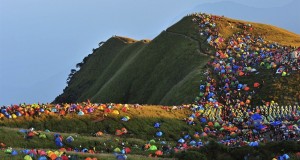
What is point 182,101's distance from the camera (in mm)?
67562

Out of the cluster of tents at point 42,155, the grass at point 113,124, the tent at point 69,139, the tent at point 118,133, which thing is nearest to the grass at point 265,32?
the grass at point 113,124

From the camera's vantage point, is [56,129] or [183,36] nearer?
[56,129]

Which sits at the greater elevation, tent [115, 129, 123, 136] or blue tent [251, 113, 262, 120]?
blue tent [251, 113, 262, 120]

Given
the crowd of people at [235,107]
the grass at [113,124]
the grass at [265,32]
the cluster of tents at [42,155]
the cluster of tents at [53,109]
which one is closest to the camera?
the cluster of tents at [42,155]

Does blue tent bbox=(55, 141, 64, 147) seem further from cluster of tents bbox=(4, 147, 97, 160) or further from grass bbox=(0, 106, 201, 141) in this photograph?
cluster of tents bbox=(4, 147, 97, 160)

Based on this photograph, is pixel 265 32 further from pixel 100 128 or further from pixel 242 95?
pixel 100 128

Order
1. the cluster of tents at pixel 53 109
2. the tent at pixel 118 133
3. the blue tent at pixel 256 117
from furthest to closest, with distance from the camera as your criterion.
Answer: the blue tent at pixel 256 117
the cluster of tents at pixel 53 109
the tent at pixel 118 133

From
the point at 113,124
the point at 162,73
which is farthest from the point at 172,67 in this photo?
the point at 113,124

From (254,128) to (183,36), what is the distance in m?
58.7

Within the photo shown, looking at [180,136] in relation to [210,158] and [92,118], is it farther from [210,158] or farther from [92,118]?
[210,158]

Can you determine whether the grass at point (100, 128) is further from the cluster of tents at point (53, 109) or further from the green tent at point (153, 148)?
the green tent at point (153, 148)

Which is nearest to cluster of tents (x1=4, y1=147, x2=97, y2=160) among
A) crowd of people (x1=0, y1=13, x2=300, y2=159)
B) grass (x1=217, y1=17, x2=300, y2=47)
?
crowd of people (x1=0, y1=13, x2=300, y2=159)


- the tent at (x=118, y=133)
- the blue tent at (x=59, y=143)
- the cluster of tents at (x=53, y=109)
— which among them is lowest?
the blue tent at (x=59, y=143)

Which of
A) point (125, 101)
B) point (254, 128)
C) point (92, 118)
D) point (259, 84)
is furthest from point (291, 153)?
point (125, 101)
